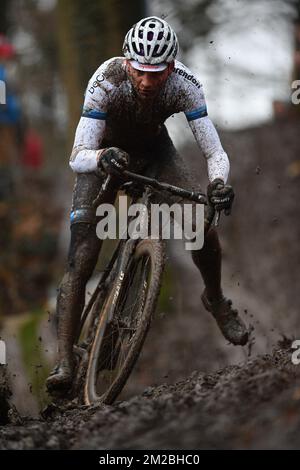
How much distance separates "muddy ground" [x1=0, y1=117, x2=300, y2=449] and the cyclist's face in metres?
1.18

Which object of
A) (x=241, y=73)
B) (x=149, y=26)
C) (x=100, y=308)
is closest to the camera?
(x=149, y=26)

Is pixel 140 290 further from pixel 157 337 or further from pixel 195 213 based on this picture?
pixel 157 337

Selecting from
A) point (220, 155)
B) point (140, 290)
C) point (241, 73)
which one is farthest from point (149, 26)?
point (241, 73)

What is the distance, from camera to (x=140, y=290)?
6.85 meters

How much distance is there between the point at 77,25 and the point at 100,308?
22.0 ft

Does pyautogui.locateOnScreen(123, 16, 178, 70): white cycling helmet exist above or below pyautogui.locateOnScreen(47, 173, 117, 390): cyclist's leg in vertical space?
above

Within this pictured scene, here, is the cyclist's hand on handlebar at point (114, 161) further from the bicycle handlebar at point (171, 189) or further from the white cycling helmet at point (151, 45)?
the white cycling helmet at point (151, 45)

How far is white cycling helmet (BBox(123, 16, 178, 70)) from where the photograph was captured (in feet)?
22.0

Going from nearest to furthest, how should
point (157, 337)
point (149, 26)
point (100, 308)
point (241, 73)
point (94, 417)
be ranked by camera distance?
point (94, 417) → point (149, 26) → point (100, 308) → point (157, 337) → point (241, 73)

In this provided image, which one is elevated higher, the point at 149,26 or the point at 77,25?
the point at 77,25

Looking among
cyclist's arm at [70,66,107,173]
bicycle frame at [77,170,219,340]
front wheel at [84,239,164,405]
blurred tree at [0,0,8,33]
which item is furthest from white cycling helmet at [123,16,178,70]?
blurred tree at [0,0,8,33]

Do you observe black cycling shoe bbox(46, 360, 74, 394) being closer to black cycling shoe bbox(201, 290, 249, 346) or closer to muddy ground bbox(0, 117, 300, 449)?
muddy ground bbox(0, 117, 300, 449)

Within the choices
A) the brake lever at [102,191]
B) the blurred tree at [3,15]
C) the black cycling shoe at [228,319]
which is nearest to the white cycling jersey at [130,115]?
the brake lever at [102,191]

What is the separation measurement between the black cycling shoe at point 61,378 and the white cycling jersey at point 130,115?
57.2 inches
